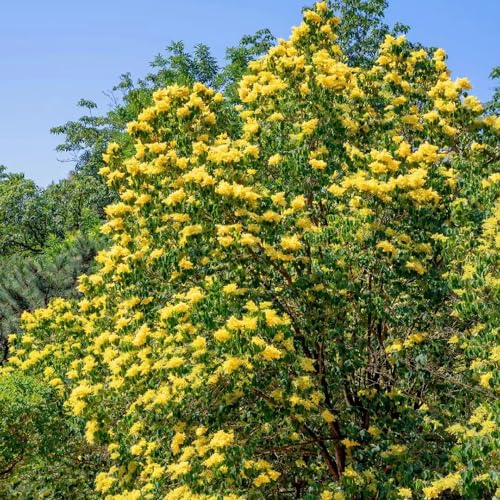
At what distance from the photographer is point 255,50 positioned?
2005cm

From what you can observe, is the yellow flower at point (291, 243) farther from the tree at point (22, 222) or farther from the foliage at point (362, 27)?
the tree at point (22, 222)

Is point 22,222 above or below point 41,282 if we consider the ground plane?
above

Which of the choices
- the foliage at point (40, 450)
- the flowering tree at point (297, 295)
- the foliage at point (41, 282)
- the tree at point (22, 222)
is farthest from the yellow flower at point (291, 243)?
the tree at point (22, 222)

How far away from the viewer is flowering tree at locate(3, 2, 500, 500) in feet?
17.3

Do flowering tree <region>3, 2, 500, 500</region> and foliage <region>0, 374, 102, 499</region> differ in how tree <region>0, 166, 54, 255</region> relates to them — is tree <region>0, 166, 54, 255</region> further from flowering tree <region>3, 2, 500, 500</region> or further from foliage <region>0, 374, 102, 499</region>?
flowering tree <region>3, 2, 500, 500</region>

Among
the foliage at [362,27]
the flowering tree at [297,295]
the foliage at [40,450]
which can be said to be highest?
the foliage at [362,27]

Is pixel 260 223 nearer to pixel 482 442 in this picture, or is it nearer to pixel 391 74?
pixel 482 442

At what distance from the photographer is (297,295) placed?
5727 millimetres

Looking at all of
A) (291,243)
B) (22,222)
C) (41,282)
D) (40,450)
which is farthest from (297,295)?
(22,222)

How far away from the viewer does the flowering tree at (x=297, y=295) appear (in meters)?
5.28

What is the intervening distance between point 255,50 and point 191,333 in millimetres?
16120

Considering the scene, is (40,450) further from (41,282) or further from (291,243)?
(41,282)

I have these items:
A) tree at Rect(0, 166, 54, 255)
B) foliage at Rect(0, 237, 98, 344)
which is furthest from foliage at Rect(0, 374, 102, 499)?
tree at Rect(0, 166, 54, 255)

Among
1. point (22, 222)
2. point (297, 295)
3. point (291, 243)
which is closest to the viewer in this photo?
point (291, 243)
